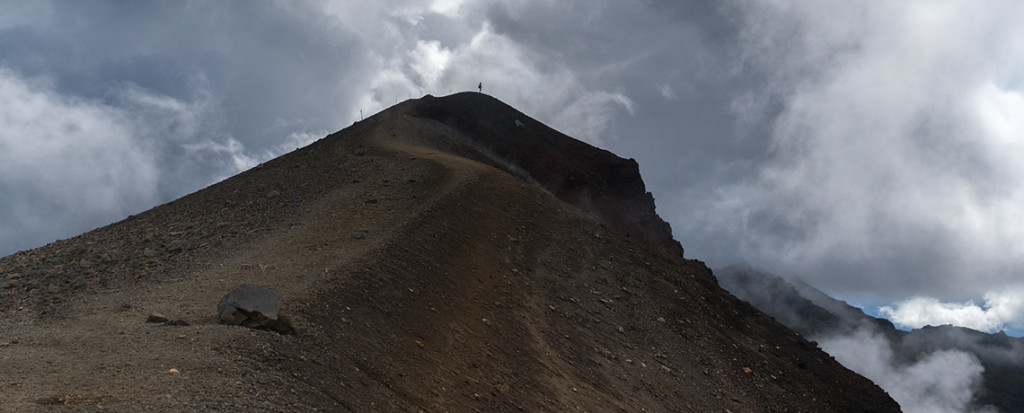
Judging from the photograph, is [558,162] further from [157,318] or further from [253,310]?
[253,310]

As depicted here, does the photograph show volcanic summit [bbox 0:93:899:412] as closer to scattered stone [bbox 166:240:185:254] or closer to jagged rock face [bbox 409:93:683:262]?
scattered stone [bbox 166:240:185:254]

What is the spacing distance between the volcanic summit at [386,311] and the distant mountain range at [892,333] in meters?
93.3

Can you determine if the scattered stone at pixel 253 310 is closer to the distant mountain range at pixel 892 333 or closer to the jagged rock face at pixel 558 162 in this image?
the jagged rock face at pixel 558 162

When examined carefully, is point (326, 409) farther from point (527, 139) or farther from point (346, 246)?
point (527, 139)

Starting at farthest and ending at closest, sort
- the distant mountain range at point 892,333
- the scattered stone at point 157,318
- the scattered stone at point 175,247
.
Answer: the distant mountain range at point 892,333 → the scattered stone at point 175,247 → the scattered stone at point 157,318

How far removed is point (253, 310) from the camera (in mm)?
12016

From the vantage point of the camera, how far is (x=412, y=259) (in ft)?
56.3

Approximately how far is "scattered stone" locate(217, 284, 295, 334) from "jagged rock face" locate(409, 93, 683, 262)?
67.3ft

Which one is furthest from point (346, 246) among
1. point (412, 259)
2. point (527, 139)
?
point (527, 139)

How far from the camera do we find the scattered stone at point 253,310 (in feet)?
39.2

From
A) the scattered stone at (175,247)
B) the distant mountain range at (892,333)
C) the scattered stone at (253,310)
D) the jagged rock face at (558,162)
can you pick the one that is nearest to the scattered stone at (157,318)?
the scattered stone at (253,310)

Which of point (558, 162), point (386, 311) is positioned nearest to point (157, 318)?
point (386, 311)

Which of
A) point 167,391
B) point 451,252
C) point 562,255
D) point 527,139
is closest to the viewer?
point 167,391

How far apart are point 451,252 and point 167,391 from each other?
32.3ft
